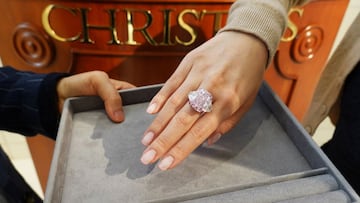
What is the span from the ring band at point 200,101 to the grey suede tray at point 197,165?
0.19ft

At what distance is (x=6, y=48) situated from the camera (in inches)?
25.2

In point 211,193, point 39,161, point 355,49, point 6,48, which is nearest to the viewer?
point 211,193

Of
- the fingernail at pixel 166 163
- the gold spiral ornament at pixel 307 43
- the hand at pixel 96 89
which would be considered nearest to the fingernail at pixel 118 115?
the hand at pixel 96 89

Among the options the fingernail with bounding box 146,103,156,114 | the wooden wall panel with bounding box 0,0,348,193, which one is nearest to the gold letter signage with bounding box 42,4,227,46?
the wooden wall panel with bounding box 0,0,348,193

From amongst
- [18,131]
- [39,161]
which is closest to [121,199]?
[18,131]

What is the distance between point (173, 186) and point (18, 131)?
300 millimetres

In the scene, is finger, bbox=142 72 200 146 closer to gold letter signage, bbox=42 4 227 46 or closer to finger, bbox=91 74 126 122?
finger, bbox=91 74 126 122

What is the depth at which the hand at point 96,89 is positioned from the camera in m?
0.42

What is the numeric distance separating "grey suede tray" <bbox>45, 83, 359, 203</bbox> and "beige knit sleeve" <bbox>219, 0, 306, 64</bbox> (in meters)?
0.07

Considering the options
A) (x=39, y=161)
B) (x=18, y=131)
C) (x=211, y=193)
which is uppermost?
(x=211, y=193)

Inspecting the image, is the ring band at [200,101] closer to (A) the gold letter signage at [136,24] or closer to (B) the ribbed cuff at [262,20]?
(B) the ribbed cuff at [262,20]

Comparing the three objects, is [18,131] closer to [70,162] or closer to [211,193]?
[70,162]

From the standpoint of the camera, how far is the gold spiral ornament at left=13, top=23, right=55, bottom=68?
0.59 metres

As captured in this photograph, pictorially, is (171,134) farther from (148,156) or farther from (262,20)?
(262,20)
